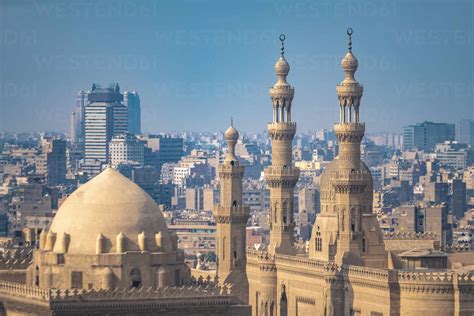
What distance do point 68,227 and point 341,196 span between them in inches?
783

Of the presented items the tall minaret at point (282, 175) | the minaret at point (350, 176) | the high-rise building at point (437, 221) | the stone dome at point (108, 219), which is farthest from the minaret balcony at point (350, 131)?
Answer: the high-rise building at point (437, 221)

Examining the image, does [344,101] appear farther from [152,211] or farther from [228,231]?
[152,211]

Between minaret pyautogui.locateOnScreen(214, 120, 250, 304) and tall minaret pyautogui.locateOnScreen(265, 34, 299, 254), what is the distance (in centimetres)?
650

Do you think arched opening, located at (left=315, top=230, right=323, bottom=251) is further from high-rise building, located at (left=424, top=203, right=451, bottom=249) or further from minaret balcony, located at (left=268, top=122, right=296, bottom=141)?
high-rise building, located at (left=424, top=203, right=451, bottom=249)

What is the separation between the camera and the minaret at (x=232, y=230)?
94.1m

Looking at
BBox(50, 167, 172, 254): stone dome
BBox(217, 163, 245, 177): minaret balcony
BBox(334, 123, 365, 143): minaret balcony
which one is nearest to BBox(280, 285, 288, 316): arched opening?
BBox(217, 163, 245, 177): minaret balcony

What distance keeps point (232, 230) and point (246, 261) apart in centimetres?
531

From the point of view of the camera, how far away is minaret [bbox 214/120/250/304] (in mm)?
94062

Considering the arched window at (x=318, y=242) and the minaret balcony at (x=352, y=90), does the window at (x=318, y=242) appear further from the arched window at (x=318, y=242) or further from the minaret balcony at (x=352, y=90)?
the minaret balcony at (x=352, y=90)

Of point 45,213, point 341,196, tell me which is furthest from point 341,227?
point 45,213

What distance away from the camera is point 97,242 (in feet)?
252

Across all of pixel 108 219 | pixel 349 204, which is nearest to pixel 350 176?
pixel 349 204

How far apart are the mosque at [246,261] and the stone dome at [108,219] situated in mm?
29

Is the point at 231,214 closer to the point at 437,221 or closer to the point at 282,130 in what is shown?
the point at 282,130
